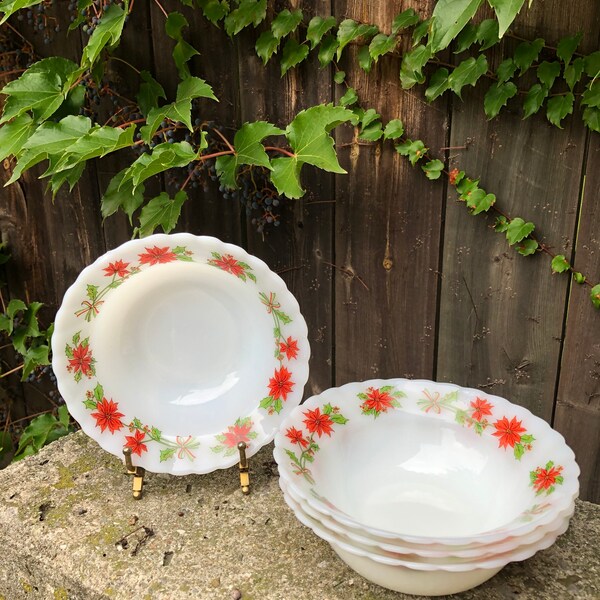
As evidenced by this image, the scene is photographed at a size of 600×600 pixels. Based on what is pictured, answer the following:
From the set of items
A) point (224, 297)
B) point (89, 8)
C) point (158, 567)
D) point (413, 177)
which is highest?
point (89, 8)

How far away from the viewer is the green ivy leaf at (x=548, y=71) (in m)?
0.85

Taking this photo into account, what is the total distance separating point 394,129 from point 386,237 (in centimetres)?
18

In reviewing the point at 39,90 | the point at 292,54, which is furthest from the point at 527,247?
the point at 39,90

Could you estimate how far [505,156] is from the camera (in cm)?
93

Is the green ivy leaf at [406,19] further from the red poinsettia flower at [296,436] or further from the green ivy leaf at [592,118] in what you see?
the red poinsettia flower at [296,436]

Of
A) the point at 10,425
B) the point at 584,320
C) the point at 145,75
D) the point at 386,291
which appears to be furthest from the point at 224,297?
the point at 10,425

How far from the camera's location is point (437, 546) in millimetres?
635

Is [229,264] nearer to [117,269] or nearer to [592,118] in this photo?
[117,269]

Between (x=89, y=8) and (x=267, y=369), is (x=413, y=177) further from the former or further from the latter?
(x=89, y=8)

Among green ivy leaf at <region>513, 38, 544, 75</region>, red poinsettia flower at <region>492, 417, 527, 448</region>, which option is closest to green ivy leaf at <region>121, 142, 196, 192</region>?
green ivy leaf at <region>513, 38, 544, 75</region>

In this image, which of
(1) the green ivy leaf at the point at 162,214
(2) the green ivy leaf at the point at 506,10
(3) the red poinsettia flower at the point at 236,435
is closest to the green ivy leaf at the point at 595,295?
(2) the green ivy leaf at the point at 506,10

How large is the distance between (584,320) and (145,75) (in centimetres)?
85

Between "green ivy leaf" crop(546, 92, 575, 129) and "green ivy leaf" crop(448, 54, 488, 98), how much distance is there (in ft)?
0.34

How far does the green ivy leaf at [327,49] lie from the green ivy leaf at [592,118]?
38 cm
